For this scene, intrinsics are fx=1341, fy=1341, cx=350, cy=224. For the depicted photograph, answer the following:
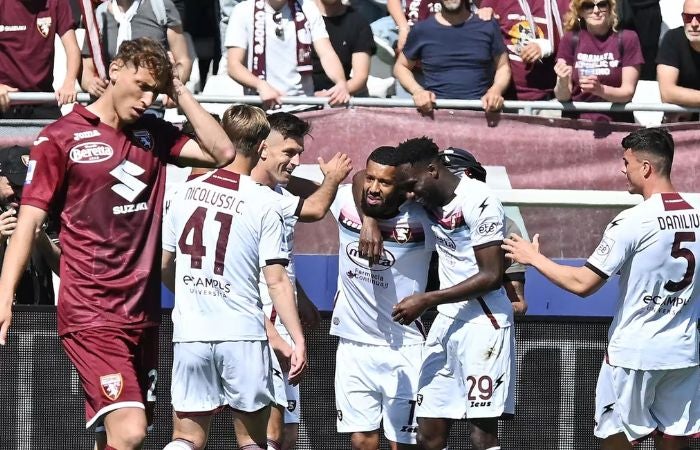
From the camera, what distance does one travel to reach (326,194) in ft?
27.9

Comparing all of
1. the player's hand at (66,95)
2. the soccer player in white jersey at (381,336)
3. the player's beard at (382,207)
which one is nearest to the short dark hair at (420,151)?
the player's beard at (382,207)

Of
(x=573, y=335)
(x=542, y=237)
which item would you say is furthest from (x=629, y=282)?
(x=542, y=237)

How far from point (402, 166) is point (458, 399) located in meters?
1.54

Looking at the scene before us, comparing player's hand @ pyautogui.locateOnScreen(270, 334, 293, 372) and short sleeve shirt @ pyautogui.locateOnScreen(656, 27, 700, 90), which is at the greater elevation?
short sleeve shirt @ pyautogui.locateOnScreen(656, 27, 700, 90)

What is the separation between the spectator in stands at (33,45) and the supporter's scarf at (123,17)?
36cm

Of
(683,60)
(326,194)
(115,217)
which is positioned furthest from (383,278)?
(683,60)

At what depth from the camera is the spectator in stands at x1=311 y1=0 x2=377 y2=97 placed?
11141 mm

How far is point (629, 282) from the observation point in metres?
8.47

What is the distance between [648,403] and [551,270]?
1108 millimetres

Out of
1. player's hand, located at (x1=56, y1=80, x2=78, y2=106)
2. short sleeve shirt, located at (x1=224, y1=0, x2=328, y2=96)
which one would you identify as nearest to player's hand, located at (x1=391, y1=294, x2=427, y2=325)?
short sleeve shirt, located at (x1=224, y1=0, x2=328, y2=96)

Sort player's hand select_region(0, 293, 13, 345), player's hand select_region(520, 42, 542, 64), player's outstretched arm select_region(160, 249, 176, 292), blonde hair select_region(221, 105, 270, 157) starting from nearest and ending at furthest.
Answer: player's hand select_region(0, 293, 13, 345) → blonde hair select_region(221, 105, 270, 157) → player's outstretched arm select_region(160, 249, 176, 292) → player's hand select_region(520, 42, 542, 64)

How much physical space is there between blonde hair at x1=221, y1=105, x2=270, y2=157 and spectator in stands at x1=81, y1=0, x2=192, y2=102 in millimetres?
3021

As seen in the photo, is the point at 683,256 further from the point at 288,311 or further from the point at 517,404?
the point at 288,311

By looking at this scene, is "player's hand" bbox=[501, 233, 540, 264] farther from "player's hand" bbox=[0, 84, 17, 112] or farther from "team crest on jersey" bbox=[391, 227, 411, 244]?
"player's hand" bbox=[0, 84, 17, 112]
